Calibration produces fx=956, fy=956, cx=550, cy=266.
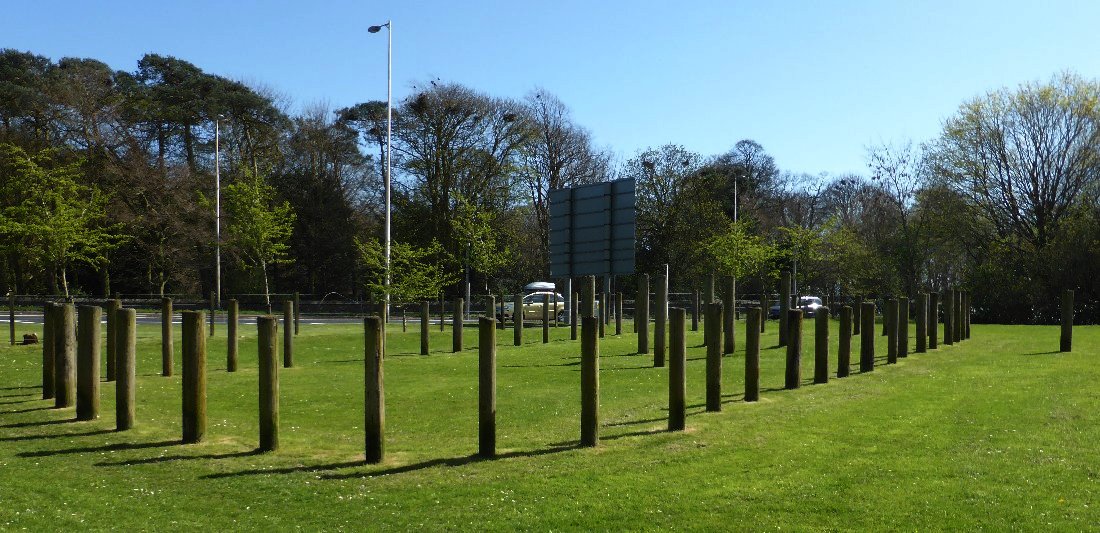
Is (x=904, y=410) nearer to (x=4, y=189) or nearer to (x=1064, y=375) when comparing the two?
(x=1064, y=375)

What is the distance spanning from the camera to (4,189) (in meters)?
44.2

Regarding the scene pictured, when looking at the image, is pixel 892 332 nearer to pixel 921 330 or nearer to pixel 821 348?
pixel 921 330

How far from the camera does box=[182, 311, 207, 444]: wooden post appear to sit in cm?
1009

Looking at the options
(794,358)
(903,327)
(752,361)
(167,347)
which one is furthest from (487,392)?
(903,327)

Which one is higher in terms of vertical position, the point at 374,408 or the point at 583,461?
the point at 374,408

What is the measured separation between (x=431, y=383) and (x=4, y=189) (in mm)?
37108

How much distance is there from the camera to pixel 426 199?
55.6 meters

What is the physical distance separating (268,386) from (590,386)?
3.23m

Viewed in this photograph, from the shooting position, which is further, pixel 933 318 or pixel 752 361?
pixel 933 318

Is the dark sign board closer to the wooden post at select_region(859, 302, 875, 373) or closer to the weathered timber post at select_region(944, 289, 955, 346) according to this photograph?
the weathered timber post at select_region(944, 289, 955, 346)

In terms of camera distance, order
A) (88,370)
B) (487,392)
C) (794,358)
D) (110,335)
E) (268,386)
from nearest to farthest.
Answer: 1. (487,392)
2. (268,386)
3. (88,370)
4. (794,358)
5. (110,335)

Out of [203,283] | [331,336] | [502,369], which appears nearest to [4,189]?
[203,283]

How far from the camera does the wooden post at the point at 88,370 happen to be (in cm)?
1173

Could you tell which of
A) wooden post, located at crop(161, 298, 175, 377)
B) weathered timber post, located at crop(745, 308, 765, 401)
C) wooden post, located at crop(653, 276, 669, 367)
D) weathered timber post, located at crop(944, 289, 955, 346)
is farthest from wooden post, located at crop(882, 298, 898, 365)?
wooden post, located at crop(161, 298, 175, 377)
